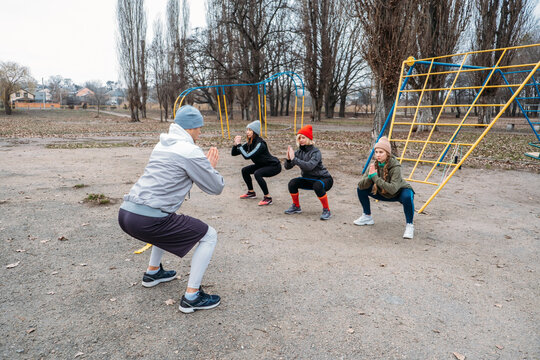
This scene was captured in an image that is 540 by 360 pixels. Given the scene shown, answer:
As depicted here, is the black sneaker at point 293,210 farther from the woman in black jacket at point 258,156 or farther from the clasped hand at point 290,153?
the clasped hand at point 290,153

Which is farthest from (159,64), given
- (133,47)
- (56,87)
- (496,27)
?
(56,87)

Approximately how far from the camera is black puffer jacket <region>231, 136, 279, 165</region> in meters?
6.10

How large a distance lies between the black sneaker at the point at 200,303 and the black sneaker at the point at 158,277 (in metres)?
0.52

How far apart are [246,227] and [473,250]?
276cm

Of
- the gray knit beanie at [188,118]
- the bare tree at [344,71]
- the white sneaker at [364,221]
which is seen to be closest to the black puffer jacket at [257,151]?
the white sneaker at [364,221]

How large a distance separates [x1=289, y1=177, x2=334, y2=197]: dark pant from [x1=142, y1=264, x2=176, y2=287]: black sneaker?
2498 mm

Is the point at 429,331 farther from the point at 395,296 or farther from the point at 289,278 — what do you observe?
the point at 289,278

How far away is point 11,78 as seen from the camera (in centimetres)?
4228

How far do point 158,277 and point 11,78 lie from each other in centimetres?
4964

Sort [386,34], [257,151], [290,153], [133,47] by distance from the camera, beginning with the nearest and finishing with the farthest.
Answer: [290,153], [257,151], [386,34], [133,47]

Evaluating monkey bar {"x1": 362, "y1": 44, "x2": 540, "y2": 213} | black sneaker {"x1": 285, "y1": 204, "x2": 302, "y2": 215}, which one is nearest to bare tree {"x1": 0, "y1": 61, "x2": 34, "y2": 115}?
monkey bar {"x1": 362, "y1": 44, "x2": 540, "y2": 213}

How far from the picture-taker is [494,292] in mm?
3299

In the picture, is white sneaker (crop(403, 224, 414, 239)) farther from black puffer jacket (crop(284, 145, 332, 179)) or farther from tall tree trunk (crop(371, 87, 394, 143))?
tall tree trunk (crop(371, 87, 394, 143))

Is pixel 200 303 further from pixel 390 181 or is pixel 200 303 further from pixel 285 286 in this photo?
pixel 390 181
